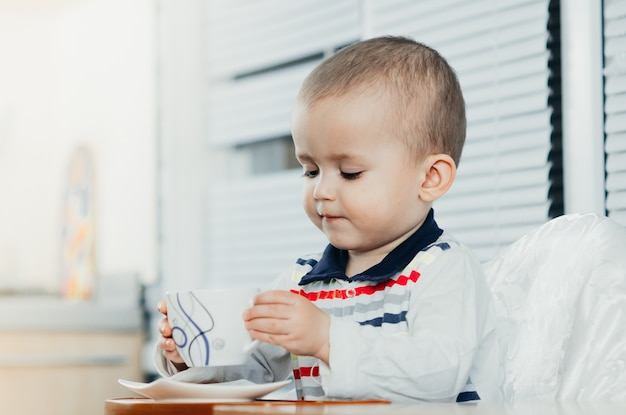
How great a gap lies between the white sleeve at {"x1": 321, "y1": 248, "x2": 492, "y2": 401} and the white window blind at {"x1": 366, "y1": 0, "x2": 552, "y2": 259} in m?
1.05

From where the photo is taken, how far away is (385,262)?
128 cm

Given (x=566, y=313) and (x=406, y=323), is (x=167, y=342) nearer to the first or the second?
(x=406, y=323)

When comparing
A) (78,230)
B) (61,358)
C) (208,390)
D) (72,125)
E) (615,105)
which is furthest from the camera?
(72,125)

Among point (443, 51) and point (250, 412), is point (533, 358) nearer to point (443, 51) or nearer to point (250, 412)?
point (250, 412)

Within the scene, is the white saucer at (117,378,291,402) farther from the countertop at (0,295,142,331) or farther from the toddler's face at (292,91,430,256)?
the countertop at (0,295,142,331)

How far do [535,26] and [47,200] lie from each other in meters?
2.67

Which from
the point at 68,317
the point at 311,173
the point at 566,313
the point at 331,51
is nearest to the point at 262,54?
the point at 331,51

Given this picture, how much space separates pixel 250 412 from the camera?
759 millimetres

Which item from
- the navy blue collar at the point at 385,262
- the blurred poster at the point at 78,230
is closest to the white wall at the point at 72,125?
the blurred poster at the point at 78,230

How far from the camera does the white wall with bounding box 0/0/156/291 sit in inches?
149

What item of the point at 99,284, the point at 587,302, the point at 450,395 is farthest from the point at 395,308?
the point at 99,284

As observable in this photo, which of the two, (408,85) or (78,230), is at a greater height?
(78,230)

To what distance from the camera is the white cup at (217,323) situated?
3.52ft

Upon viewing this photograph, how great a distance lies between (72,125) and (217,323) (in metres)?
3.33
